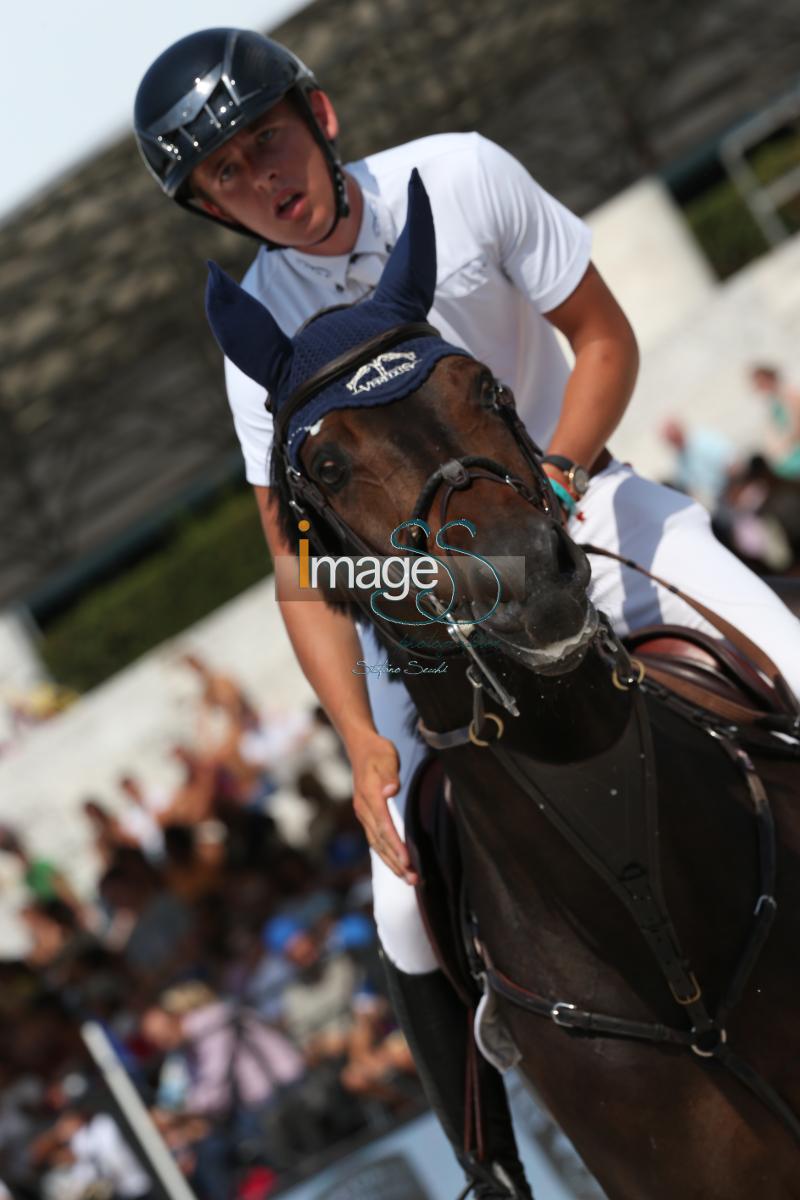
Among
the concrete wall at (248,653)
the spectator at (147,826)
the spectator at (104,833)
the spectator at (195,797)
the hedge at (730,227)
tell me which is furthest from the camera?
the hedge at (730,227)

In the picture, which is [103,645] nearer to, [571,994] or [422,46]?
[422,46]

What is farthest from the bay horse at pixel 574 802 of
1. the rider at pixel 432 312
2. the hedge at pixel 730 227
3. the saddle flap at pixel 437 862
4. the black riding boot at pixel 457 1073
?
the hedge at pixel 730 227

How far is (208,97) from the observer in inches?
117

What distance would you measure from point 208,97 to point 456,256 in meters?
0.62

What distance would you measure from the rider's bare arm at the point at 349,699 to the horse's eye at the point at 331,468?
418 millimetres

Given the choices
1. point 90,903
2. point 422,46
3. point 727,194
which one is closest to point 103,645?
point 90,903

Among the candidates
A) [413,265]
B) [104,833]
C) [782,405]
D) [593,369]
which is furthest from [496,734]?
[782,405]

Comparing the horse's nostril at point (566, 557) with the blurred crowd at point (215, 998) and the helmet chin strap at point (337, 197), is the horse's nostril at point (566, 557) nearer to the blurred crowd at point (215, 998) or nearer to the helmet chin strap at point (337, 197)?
the helmet chin strap at point (337, 197)

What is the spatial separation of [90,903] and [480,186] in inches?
343

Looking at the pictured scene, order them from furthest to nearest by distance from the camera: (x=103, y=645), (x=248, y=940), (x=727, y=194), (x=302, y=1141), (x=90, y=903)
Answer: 1. (x=727, y=194)
2. (x=103, y=645)
3. (x=90, y=903)
4. (x=248, y=940)
5. (x=302, y=1141)

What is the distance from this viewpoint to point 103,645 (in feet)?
54.6

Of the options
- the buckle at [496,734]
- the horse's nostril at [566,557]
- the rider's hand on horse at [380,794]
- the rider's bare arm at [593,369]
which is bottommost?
the rider's hand on horse at [380,794]

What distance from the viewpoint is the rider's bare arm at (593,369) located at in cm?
297

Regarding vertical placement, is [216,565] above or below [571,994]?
below
